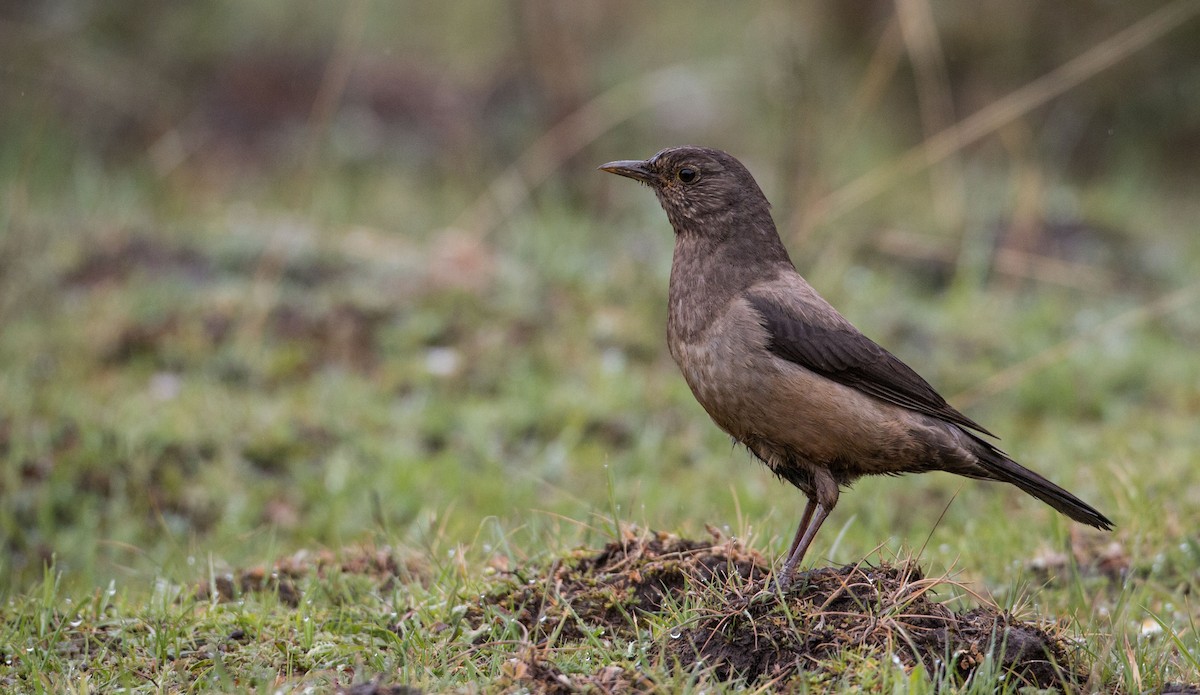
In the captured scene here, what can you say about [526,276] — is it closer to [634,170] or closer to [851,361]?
[634,170]

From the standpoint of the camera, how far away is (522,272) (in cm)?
831

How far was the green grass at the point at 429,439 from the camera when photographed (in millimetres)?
3797

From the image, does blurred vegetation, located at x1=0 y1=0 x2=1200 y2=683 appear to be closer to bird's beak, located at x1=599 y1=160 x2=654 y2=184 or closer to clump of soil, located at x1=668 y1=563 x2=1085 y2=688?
clump of soil, located at x1=668 y1=563 x2=1085 y2=688

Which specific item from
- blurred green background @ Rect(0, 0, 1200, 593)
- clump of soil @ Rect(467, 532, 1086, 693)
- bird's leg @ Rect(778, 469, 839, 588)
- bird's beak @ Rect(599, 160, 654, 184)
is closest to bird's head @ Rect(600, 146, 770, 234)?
bird's beak @ Rect(599, 160, 654, 184)

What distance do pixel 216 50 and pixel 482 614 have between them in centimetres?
972

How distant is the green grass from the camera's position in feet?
12.5

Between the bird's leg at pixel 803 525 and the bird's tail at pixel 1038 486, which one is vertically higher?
the bird's tail at pixel 1038 486

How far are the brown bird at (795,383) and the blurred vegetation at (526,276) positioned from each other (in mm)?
407

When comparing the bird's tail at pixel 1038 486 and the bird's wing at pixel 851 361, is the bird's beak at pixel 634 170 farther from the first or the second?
the bird's tail at pixel 1038 486

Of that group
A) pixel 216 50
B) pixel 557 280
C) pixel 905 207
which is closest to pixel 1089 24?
pixel 905 207

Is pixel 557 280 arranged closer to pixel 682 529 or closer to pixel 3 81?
pixel 682 529

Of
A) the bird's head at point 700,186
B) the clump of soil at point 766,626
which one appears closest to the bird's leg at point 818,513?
the clump of soil at point 766,626

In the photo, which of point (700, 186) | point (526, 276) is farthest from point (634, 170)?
point (526, 276)

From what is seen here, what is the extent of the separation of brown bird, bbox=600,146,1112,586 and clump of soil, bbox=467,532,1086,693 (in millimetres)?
190
